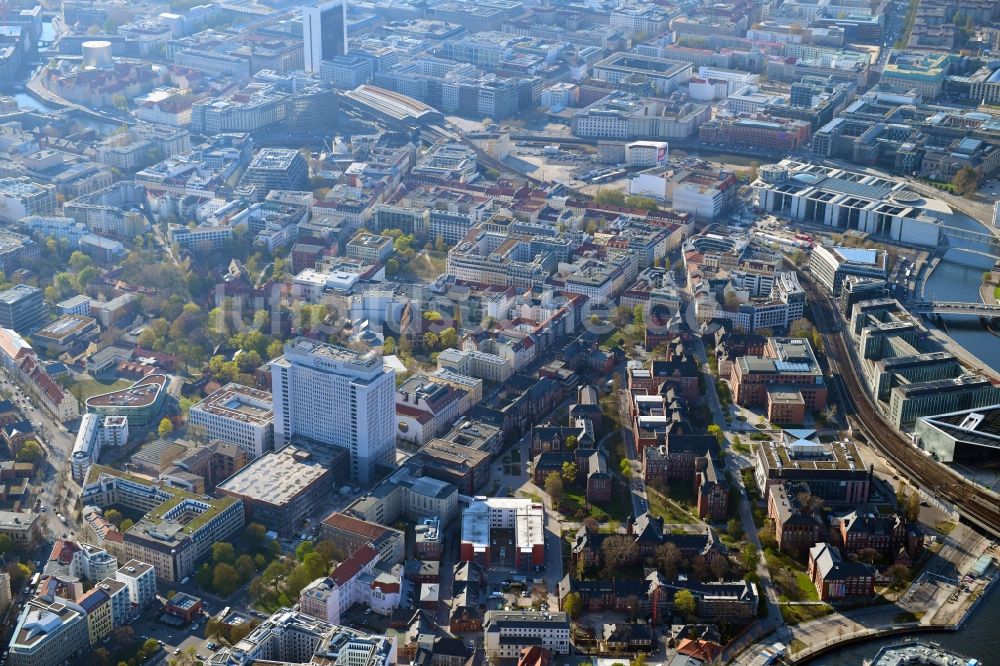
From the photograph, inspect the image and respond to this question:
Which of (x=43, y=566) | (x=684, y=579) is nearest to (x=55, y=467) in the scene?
(x=43, y=566)

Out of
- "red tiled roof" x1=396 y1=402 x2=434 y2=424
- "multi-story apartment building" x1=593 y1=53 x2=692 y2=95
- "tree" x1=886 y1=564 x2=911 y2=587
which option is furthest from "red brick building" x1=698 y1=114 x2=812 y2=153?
"tree" x1=886 y1=564 x2=911 y2=587

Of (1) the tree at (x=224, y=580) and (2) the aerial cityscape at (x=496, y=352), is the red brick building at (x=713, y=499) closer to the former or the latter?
(2) the aerial cityscape at (x=496, y=352)

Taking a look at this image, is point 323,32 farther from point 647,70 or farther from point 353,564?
point 353,564

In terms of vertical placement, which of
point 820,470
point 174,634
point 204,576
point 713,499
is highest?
point 820,470

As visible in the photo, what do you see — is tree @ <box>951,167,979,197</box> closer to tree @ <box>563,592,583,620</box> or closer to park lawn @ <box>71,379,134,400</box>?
tree @ <box>563,592,583,620</box>

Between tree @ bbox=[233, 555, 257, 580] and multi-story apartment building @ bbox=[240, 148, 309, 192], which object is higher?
multi-story apartment building @ bbox=[240, 148, 309, 192]

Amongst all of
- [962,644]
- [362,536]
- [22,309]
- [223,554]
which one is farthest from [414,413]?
[962,644]
